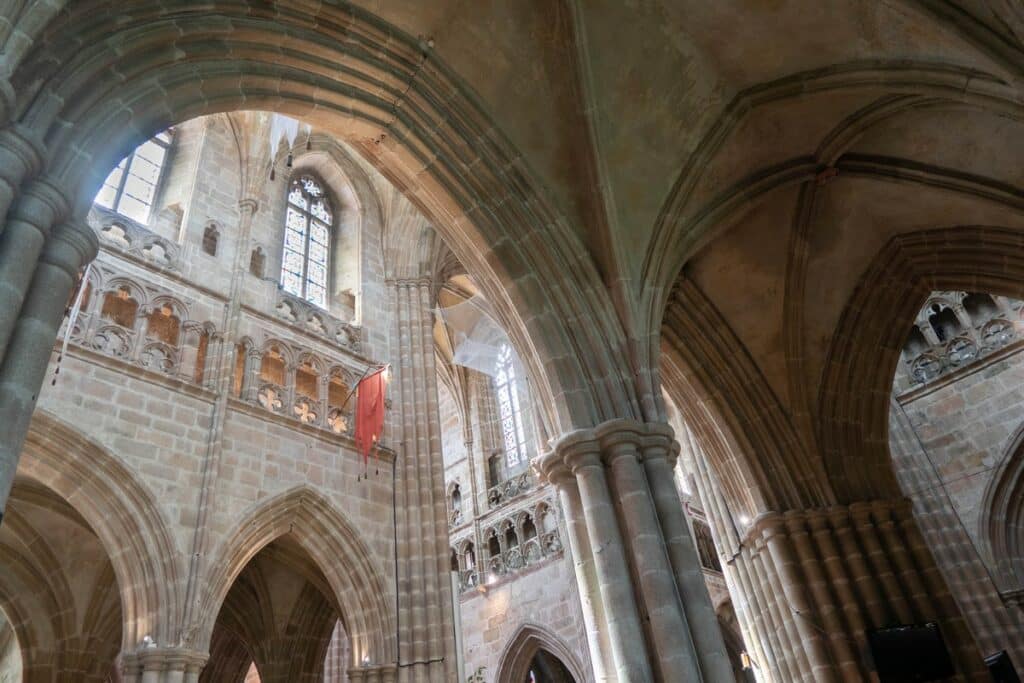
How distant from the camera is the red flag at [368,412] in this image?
38.1 feet

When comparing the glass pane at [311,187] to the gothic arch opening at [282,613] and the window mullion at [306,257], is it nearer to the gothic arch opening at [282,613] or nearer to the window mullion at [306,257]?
the window mullion at [306,257]

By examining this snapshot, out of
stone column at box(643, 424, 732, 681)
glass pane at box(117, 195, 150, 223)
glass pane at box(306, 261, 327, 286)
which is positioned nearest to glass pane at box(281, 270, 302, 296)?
glass pane at box(306, 261, 327, 286)

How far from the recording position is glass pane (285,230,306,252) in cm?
1371

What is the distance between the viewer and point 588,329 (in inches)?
264

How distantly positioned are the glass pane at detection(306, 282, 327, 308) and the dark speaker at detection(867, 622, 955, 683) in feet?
33.0

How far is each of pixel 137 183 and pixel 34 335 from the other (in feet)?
31.4

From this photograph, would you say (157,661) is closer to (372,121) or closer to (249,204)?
(372,121)

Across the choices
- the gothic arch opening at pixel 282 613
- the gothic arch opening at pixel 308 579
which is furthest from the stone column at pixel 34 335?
the gothic arch opening at pixel 282 613

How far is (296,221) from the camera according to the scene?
1413cm

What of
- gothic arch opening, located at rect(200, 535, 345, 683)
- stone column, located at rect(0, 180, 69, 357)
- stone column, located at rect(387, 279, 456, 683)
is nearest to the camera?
stone column, located at rect(0, 180, 69, 357)

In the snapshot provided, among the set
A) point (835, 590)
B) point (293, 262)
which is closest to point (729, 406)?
point (835, 590)

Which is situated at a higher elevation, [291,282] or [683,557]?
[291,282]

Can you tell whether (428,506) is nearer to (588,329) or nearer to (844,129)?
(588,329)

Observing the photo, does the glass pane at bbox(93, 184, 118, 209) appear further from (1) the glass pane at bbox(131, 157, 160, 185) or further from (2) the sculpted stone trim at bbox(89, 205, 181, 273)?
(1) the glass pane at bbox(131, 157, 160, 185)
